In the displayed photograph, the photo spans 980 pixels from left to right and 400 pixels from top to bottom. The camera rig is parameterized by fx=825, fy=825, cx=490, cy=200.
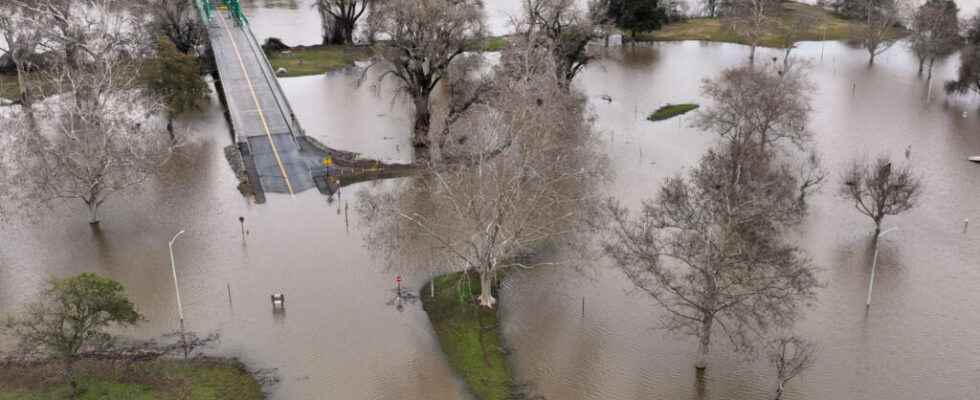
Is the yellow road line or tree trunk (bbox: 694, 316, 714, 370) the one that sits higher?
the yellow road line

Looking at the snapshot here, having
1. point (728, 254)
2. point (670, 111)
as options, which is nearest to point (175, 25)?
point (670, 111)

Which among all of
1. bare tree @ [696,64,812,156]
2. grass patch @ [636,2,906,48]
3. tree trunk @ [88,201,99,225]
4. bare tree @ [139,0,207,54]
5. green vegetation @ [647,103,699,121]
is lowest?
tree trunk @ [88,201,99,225]

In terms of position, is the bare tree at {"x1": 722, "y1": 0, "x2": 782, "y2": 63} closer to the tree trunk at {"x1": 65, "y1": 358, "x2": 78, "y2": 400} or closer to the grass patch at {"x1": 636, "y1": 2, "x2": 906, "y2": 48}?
the grass patch at {"x1": 636, "y1": 2, "x2": 906, "y2": 48}

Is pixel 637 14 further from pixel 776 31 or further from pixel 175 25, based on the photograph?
pixel 175 25

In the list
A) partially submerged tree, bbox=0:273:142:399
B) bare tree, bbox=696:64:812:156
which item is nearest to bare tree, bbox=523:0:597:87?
bare tree, bbox=696:64:812:156

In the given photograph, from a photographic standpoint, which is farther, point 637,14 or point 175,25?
point 637,14

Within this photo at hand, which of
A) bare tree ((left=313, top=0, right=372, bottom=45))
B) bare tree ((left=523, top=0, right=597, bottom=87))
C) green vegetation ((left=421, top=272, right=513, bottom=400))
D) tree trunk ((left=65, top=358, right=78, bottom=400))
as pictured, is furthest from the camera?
bare tree ((left=313, top=0, right=372, bottom=45))
